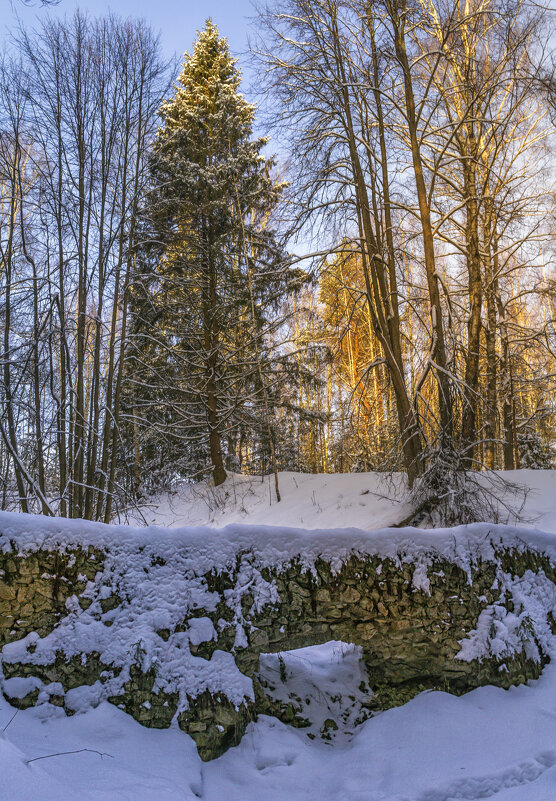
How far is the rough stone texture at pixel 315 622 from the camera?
3391 mm

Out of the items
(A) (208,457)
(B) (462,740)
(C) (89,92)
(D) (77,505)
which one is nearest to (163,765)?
(B) (462,740)

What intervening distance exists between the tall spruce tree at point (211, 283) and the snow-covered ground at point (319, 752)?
25.7ft

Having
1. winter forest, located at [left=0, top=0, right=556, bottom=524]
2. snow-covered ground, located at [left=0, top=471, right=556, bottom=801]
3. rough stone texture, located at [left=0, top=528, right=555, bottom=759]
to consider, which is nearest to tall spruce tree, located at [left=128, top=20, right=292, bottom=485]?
winter forest, located at [left=0, top=0, right=556, bottom=524]

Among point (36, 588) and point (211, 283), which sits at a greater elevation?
point (211, 283)

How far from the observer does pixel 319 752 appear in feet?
12.0

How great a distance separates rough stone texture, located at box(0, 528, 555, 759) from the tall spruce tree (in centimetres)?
738

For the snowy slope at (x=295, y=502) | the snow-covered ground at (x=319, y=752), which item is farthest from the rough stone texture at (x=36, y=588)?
the snowy slope at (x=295, y=502)

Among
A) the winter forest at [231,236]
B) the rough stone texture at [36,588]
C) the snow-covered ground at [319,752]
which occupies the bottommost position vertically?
the snow-covered ground at [319,752]

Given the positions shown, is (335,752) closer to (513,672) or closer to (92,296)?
(513,672)

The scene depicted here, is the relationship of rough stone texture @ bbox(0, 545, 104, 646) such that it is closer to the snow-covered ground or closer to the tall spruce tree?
the snow-covered ground

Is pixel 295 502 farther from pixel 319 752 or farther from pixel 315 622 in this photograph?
pixel 319 752

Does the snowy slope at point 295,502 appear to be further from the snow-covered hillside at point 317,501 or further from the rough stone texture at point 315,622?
the rough stone texture at point 315,622

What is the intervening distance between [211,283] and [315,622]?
31.1 ft

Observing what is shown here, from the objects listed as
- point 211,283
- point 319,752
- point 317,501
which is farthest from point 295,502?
point 319,752
